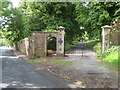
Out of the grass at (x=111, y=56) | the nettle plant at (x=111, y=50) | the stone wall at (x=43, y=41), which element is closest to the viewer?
the grass at (x=111, y=56)

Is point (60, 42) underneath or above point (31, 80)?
above

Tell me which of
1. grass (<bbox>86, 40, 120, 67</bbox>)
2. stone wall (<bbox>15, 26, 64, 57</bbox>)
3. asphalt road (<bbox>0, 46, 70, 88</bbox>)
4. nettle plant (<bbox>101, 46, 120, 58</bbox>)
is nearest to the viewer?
asphalt road (<bbox>0, 46, 70, 88</bbox>)

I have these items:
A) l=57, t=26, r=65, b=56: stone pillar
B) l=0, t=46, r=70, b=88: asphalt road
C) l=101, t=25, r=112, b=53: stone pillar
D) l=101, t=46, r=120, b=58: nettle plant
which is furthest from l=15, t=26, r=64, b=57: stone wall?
l=0, t=46, r=70, b=88: asphalt road

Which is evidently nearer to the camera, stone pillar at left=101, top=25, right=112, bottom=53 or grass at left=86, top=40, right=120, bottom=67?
grass at left=86, top=40, right=120, bottom=67

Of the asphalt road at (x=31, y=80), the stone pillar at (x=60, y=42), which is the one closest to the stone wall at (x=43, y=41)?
the stone pillar at (x=60, y=42)

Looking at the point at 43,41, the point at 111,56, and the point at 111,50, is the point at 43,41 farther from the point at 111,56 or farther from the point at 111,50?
the point at 111,56

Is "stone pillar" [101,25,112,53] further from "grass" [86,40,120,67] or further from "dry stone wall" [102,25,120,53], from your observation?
"grass" [86,40,120,67]

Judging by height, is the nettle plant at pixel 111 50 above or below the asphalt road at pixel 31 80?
above

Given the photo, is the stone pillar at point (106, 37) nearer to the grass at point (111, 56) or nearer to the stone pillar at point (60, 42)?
the grass at point (111, 56)

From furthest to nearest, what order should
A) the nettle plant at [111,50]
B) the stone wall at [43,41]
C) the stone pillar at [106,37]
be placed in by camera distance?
the stone wall at [43,41] < the stone pillar at [106,37] < the nettle plant at [111,50]

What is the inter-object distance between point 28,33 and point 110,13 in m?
13.9

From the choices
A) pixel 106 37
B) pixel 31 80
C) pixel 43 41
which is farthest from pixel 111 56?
pixel 43 41

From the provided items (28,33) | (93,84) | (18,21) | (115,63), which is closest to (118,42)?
(115,63)

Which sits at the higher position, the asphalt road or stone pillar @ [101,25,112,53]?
stone pillar @ [101,25,112,53]
